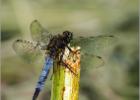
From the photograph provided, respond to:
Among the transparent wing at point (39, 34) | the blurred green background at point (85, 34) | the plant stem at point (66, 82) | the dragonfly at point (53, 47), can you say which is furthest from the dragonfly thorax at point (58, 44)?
the blurred green background at point (85, 34)

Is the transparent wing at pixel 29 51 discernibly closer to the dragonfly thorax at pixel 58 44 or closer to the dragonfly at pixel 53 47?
the dragonfly at pixel 53 47

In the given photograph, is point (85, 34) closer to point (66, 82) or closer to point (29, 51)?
point (29, 51)

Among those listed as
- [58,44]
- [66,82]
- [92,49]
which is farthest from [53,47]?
[66,82]

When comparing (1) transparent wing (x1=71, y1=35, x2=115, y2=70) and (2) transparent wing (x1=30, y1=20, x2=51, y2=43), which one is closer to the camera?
(1) transparent wing (x1=71, y1=35, x2=115, y2=70)

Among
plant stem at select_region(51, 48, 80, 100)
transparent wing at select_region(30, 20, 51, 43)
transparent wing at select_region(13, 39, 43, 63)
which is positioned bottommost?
plant stem at select_region(51, 48, 80, 100)

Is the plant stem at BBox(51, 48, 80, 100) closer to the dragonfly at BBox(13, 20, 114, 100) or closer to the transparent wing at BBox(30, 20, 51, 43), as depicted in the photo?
the dragonfly at BBox(13, 20, 114, 100)

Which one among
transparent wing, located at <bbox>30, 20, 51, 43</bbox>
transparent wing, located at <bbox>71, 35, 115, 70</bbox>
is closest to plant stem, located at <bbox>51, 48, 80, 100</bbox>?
transparent wing, located at <bbox>71, 35, 115, 70</bbox>
